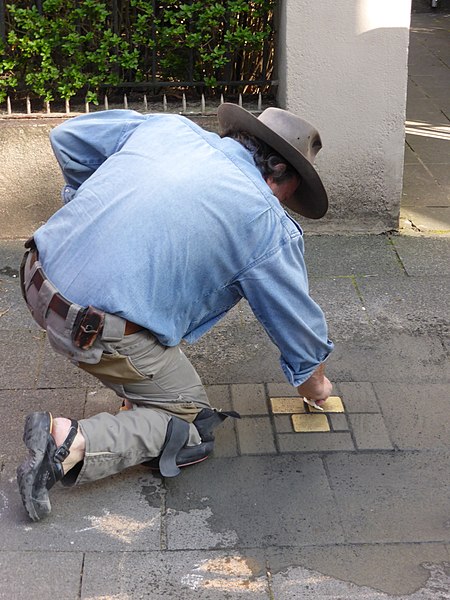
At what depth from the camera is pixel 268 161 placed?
10.3ft

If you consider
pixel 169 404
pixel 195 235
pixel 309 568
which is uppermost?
pixel 195 235

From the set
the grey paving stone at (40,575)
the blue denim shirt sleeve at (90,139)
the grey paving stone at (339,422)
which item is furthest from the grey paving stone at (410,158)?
the grey paving stone at (40,575)

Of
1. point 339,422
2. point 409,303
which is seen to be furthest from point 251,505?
point 409,303

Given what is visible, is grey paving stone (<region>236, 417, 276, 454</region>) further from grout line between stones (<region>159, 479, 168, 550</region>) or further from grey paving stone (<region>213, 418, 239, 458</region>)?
grout line between stones (<region>159, 479, 168, 550</region>)

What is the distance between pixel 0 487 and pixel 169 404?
71 centimetres

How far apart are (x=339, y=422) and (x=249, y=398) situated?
0.42m

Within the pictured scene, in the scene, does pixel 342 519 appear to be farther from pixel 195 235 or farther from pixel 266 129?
pixel 266 129

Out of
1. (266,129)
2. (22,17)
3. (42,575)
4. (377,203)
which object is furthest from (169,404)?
(22,17)

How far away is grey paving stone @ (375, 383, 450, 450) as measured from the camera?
12.0 ft

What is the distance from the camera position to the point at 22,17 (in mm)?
5246

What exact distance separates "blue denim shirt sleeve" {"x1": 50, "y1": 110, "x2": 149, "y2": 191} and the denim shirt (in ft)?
0.75

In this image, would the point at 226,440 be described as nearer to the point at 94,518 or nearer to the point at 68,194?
the point at 94,518

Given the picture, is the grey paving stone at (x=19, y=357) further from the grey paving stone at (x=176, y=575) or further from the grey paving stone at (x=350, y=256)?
the grey paving stone at (x=350, y=256)

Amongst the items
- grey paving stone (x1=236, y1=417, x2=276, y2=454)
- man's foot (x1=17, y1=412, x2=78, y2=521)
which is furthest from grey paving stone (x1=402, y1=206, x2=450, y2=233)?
man's foot (x1=17, y1=412, x2=78, y2=521)
